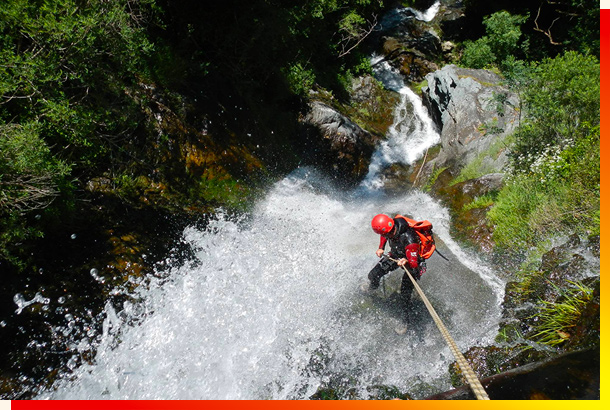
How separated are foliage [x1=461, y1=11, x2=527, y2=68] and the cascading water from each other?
9203mm

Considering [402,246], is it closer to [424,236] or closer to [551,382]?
[424,236]

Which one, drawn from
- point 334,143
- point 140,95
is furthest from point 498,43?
point 140,95

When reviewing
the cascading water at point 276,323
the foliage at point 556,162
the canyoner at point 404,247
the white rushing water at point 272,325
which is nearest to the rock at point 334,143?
the cascading water at point 276,323

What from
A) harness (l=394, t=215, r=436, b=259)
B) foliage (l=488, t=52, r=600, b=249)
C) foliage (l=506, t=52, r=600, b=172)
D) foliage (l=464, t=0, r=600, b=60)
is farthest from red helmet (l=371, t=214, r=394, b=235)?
foliage (l=464, t=0, r=600, b=60)

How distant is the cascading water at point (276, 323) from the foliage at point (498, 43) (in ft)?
30.2

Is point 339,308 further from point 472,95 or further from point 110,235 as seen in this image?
point 472,95

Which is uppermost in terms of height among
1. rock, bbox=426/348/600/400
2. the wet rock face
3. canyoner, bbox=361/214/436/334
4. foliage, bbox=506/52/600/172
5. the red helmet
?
foliage, bbox=506/52/600/172

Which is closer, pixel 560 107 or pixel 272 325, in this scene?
pixel 272 325

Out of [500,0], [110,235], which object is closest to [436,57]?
[500,0]

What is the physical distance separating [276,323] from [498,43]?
46.7 feet

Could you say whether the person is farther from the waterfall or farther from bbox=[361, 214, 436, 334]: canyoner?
the waterfall

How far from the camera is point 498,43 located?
540 inches

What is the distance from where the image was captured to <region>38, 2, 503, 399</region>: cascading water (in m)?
4.50

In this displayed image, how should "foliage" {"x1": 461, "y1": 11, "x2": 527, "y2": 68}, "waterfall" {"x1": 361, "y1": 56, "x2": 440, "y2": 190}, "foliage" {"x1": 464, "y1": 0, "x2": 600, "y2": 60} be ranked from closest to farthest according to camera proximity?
"foliage" {"x1": 464, "y1": 0, "x2": 600, "y2": 60} → "waterfall" {"x1": 361, "y1": 56, "x2": 440, "y2": 190} → "foliage" {"x1": 461, "y1": 11, "x2": 527, "y2": 68}
